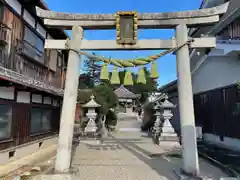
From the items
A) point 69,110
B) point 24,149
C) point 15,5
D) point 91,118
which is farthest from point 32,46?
point 69,110

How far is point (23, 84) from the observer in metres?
8.89

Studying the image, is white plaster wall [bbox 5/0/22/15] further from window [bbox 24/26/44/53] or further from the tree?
the tree

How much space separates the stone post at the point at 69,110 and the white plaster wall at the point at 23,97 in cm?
479

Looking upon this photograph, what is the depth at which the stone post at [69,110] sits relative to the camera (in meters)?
6.44

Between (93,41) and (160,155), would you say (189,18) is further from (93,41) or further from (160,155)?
(160,155)

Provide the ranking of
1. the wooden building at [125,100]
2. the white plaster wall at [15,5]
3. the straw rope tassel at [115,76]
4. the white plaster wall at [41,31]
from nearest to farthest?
the straw rope tassel at [115,76] → the white plaster wall at [15,5] → the white plaster wall at [41,31] → the wooden building at [125,100]

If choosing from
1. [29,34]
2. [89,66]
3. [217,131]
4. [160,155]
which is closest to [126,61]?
[160,155]

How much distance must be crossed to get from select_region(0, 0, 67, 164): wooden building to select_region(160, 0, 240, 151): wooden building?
399 inches

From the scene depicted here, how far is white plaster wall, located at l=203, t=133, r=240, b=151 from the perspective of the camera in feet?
38.4

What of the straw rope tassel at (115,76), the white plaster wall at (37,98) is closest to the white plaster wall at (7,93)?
Result: the white plaster wall at (37,98)

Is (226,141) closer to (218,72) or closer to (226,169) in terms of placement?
(218,72)

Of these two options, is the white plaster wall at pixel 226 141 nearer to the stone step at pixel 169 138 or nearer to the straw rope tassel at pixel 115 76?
the stone step at pixel 169 138

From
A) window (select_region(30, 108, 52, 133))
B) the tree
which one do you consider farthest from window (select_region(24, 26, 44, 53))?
the tree

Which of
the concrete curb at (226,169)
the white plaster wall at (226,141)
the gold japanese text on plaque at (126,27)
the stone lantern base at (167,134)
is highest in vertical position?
the gold japanese text on plaque at (126,27)
